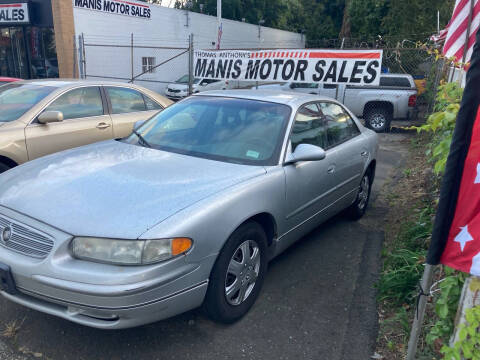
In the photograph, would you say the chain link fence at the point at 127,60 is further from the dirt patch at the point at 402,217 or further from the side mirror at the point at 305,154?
the side mirror at the point at 305,154

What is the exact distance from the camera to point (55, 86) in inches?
216

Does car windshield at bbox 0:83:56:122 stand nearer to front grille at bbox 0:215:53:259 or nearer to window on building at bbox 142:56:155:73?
Answer: front grille at bbox 0:215:53:259

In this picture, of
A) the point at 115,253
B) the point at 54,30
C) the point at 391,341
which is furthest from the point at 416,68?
the point at 115,253

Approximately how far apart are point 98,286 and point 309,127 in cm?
255

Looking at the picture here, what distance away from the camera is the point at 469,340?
1951mm

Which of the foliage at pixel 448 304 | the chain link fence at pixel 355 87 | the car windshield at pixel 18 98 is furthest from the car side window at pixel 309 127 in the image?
the chain link fence at pixel 355 87

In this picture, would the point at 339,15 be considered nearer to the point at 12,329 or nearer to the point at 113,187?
the point at 113,187

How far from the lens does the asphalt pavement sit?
2828 mm

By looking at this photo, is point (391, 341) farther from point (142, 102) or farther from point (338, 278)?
point (142, 102)

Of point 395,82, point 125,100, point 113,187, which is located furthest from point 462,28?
point 395,82

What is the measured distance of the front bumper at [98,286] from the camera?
7.88 ft

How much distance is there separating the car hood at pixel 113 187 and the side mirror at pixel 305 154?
38 centimetres

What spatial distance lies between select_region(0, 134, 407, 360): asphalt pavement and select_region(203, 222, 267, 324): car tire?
0.48 feet

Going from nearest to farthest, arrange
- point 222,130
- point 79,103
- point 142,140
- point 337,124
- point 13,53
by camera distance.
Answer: point 222,130 → point 142,140 → point 337,124 → point 79,103 → point 13,53
